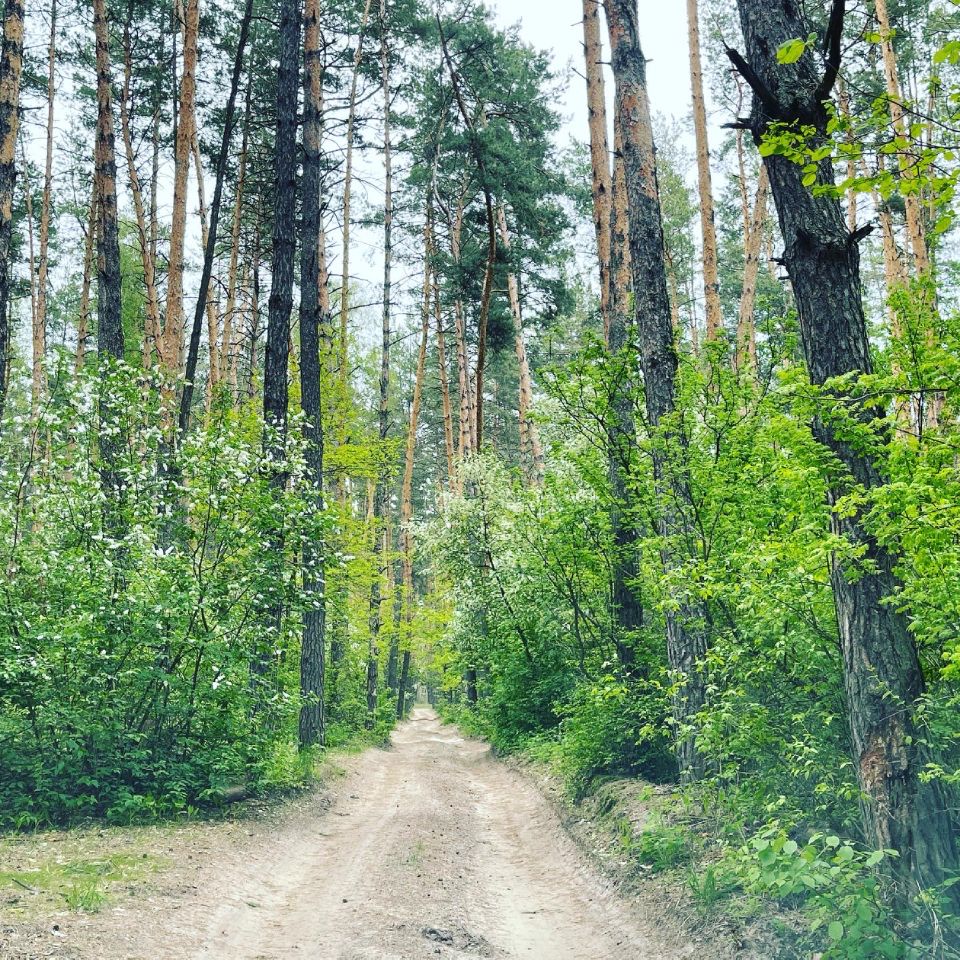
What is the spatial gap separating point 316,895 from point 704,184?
1546 centimetres

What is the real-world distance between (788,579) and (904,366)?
1.56 meters

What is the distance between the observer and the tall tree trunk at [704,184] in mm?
15234

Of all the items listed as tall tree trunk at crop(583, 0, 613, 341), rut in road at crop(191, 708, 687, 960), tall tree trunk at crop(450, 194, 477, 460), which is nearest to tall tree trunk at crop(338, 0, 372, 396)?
tall tree trunk at crop(450, 194, 477, 460)

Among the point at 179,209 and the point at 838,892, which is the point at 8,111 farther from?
the point at 838,892

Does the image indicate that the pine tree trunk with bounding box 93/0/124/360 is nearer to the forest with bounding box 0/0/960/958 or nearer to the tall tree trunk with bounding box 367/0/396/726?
the forest with bounding box 0/0/960/958

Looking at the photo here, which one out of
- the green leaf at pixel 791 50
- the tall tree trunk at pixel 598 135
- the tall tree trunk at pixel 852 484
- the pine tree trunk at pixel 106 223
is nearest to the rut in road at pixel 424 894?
the tall tree trunk at pixel 852 484

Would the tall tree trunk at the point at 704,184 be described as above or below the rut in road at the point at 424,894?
above

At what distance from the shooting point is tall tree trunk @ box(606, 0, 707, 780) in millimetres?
6578

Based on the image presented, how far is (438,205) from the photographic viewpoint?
2430 centimetres

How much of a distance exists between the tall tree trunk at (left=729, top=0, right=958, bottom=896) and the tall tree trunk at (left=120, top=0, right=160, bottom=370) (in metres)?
9.70

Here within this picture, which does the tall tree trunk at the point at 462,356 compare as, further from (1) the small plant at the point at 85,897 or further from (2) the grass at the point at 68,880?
(1) the small plant at the point at 85,897

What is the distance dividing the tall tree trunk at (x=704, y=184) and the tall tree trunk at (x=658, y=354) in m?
7.31

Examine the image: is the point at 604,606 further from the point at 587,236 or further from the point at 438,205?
the point at 587,236

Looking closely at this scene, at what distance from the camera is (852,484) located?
13.2 ft
